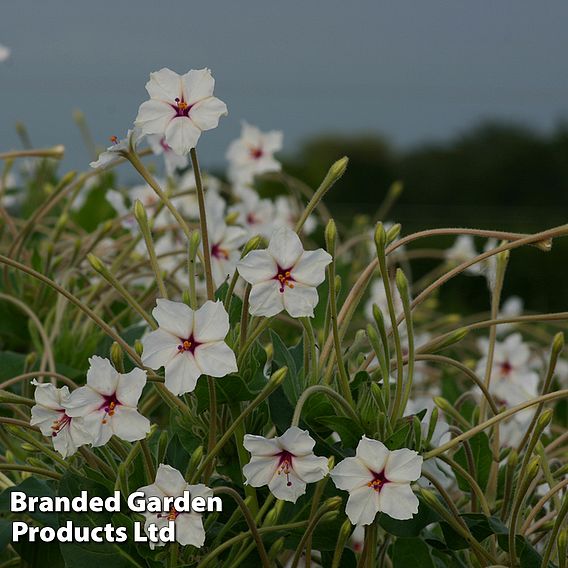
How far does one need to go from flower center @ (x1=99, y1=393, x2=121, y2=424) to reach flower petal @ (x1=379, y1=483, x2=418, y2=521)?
22cm

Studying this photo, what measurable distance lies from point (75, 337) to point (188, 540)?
599 millimetres

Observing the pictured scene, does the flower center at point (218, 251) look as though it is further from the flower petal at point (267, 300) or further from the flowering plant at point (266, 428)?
the flower petal at point (267, 300)

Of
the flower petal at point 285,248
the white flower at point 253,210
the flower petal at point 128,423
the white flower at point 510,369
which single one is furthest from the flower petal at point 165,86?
the white flower at point 253,210

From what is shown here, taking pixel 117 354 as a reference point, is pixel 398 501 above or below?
below

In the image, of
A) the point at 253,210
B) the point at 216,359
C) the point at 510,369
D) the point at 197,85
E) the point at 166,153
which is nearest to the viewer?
the point at 216,359

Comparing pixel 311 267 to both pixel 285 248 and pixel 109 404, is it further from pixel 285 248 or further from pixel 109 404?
pixel 109 404

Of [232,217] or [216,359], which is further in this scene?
[232,217]

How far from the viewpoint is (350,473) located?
766mm

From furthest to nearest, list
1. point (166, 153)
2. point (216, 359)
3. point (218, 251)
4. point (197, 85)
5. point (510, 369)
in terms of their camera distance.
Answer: point (510, 369)
point (218, 251)
point (166, 153)
point (197, 85)
point (216, 359)

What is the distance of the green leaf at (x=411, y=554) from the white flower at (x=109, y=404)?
253mm

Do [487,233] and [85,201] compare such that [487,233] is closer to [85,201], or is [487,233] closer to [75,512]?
[75,512]

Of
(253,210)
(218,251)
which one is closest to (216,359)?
(218,251)

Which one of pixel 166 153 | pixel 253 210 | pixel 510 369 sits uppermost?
pixel 166 153

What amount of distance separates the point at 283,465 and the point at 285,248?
17cm
